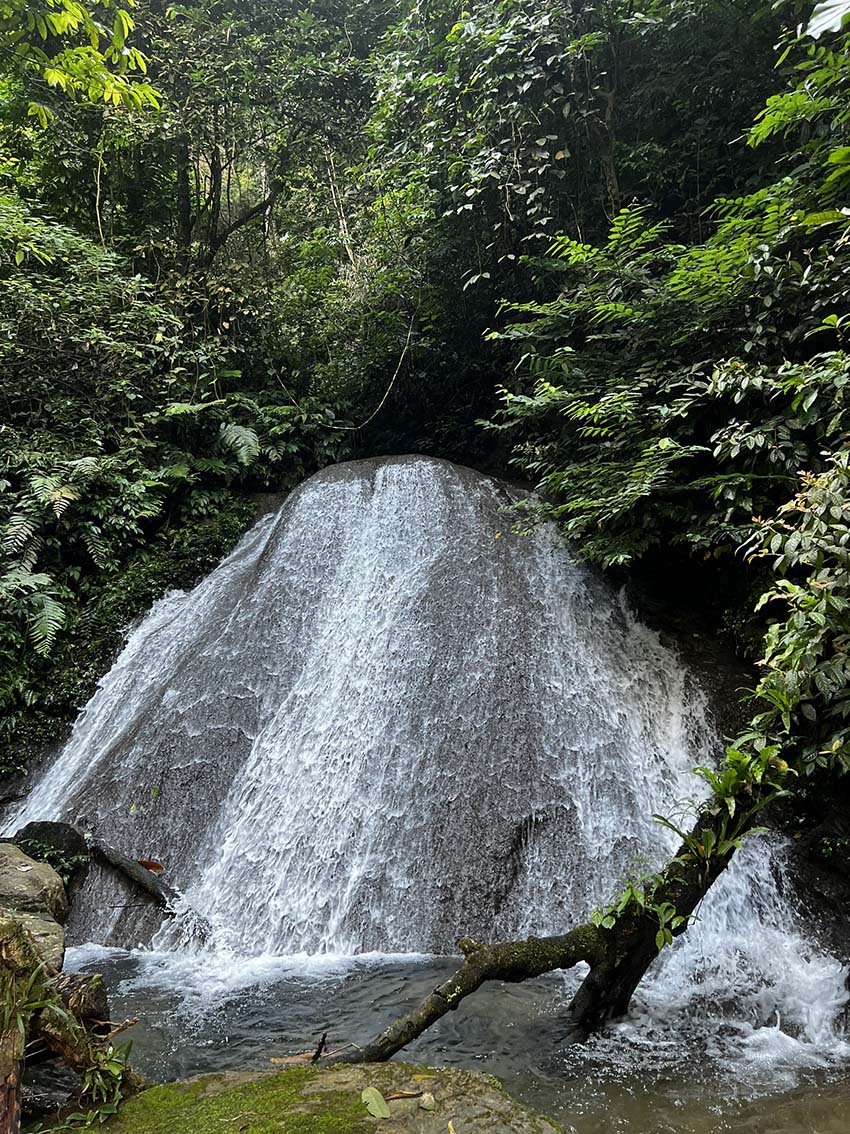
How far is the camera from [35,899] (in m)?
3.33

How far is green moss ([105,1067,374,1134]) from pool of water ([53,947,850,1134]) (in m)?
1.03

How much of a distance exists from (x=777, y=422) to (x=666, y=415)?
2.73 ft

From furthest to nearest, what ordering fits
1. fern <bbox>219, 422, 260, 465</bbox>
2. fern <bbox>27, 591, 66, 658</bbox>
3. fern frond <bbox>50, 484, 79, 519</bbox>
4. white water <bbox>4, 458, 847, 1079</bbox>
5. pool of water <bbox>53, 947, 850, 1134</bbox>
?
fern <bbox>219, 422, 260, 465</bbox> → fern frond <bbox>50, 484, 79, 519</bbox> → fern <bbox>27, 591, 66, 658</bbox> → white water <bbox>4, 458, 847, 1079</bbox> → pool of water <bbox>53, 947, 850, 1134</bbox>

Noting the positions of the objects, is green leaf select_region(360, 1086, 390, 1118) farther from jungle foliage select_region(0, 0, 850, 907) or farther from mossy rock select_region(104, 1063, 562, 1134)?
jungle foliage select_region(0, 0, 850, 907)

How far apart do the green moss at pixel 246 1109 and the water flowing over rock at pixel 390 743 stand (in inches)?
91.9

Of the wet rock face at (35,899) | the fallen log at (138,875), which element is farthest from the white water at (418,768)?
the wet rock face at (35,899)

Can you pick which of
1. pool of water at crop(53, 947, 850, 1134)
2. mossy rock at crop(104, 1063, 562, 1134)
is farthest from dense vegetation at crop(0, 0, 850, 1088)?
mossy rock at crop(104, 1063, 562, 1134)

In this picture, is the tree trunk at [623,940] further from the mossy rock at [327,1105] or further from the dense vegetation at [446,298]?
the mossy rock at [327,1105]

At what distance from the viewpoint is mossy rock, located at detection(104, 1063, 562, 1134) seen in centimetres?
192

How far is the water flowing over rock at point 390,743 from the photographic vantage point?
15.4 ft

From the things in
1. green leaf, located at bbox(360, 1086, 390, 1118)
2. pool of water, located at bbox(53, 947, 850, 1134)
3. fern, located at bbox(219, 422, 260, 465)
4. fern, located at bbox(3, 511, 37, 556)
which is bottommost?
pool of water, located at bbox(53, 947, 850, 1134)

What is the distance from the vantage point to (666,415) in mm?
5645

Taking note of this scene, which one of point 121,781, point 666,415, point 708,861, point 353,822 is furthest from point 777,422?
point 121,781

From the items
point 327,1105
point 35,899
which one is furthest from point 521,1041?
point 35,899
